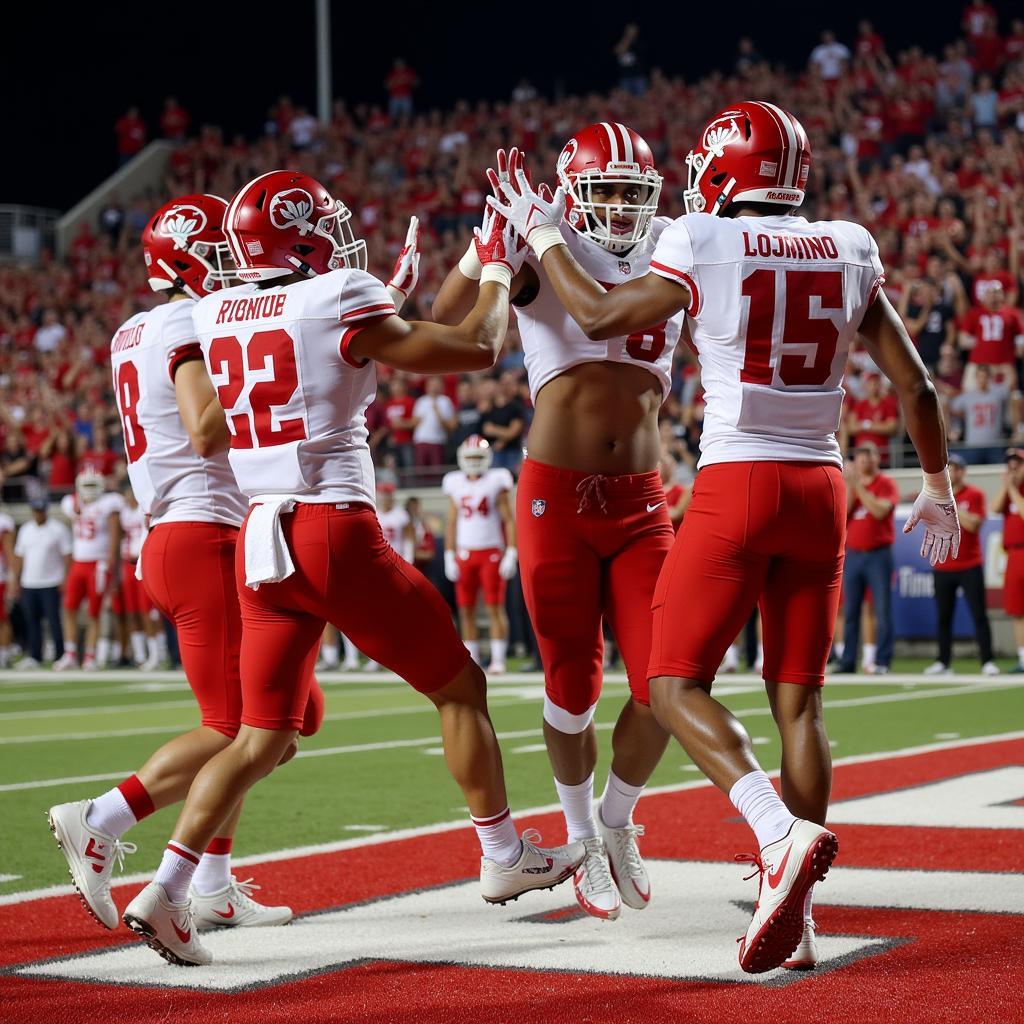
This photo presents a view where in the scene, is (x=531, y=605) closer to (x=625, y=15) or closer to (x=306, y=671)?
(x=306, y=671)

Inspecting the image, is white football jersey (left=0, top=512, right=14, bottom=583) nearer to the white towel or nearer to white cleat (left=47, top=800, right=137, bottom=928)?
white cleat (left=47, top=800, right=137, bottom=928)

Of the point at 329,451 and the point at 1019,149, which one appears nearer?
the point at 329,451

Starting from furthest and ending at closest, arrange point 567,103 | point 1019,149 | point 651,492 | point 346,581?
point 567,103 → point 1019,149 → point 651,492 → point 346,581

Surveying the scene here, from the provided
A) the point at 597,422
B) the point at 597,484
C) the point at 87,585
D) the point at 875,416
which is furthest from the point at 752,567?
the point at 87,585

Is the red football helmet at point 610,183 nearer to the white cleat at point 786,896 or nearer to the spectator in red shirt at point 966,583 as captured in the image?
→ the white cleat at point 786,896

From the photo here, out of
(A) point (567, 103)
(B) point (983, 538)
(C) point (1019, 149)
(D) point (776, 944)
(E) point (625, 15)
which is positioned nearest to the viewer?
(D) point (776, 944)

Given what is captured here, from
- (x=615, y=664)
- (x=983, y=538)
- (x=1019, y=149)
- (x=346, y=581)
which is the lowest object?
(x=615, y=664)

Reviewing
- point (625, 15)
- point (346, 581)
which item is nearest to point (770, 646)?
point (346, 581)

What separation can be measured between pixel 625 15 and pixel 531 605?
2392cm

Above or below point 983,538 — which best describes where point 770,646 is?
above

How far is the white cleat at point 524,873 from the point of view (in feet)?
13.2

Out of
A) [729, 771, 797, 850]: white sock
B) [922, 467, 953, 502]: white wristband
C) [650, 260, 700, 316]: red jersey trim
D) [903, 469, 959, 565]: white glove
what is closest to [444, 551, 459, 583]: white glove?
[903, 469, 959, 565]: white glove

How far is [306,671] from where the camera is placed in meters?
4.02

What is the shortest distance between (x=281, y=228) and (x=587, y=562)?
1214 millimetres
